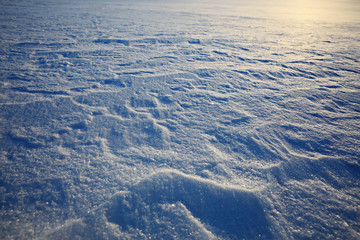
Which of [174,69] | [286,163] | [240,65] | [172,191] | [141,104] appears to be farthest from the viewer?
[240,65]

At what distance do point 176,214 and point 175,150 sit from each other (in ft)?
1.40

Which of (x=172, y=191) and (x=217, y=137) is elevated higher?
(x=217, y=137)

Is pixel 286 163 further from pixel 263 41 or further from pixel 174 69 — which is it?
pixel 263 41

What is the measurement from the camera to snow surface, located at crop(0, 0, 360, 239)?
2.72 feet

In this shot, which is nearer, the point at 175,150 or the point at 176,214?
the point at 176,214

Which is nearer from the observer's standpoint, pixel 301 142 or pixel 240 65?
pixel 301 142

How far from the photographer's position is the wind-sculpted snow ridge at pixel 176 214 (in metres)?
0.78

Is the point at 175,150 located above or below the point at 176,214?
above

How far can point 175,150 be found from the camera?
1.18 meters

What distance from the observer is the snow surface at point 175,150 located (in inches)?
32.6

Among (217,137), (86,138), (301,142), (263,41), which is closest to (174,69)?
(217,137)

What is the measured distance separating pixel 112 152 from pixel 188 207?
0.62 meters

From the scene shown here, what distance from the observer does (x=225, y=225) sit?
32.7 inches

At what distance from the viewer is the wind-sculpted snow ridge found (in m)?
0.78
